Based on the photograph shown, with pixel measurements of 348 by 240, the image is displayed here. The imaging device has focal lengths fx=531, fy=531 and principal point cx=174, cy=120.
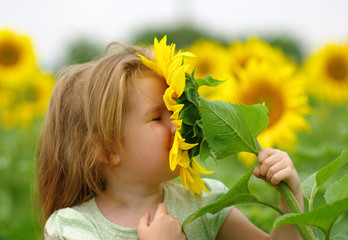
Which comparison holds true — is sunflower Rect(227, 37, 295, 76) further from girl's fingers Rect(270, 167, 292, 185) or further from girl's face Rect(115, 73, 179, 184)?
girl's fingers Rect(270, 167, 292, 185)

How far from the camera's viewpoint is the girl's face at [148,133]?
119cm

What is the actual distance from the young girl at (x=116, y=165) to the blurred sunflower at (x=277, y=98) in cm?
83

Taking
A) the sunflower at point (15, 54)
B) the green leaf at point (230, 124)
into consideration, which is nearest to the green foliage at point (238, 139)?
the green leaf at point (230, 124)

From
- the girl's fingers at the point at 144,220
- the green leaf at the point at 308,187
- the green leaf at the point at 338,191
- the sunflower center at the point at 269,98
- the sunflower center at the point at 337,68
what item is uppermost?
the green leaf at the point at 338,191

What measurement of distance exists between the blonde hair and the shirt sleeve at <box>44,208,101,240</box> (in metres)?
0.09

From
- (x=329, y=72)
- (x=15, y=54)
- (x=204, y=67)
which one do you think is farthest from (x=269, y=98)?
(x=15, y=54)

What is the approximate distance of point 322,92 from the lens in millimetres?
3086

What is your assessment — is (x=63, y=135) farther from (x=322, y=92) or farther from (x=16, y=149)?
(x=322, y=92)

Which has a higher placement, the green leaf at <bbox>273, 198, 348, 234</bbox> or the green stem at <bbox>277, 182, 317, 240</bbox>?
the green leaf at <bbox>273, 198, 348, 234</bbox>

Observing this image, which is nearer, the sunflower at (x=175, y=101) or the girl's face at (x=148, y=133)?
the sunflower at (x=175, y=101)

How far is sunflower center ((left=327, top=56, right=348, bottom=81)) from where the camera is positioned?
3.09 meters

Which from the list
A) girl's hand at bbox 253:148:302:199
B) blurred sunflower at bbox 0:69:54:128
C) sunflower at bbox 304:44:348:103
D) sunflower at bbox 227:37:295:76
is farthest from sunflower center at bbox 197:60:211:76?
→ girl's hand at bbox 253:148:302:199

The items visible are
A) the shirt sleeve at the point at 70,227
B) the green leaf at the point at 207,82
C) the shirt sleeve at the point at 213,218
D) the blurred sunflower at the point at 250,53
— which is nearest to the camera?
the green leaf at the point at 207,82

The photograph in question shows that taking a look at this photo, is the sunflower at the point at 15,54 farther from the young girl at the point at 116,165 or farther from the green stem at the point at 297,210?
the green stem at the point at 297,210
